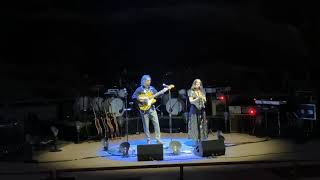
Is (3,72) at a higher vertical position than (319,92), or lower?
higher

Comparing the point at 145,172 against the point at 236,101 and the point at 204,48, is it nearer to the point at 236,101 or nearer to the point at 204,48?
the point at 236,101

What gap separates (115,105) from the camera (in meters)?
13.6

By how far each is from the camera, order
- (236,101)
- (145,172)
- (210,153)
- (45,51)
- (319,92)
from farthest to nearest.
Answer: (45,51) < (236,101) < (319,92) < (210,153) < (145,172)

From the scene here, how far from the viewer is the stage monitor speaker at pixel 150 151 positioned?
32.8 ft

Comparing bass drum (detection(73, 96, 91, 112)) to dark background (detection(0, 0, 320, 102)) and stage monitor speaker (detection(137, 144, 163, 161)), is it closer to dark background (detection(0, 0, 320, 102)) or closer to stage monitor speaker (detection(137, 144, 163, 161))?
dark background (detection(0, 0, 320, 102))

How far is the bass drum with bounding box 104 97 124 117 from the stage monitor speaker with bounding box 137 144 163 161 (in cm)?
369

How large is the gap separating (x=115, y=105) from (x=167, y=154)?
3295mm

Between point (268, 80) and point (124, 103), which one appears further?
point (268, 80)

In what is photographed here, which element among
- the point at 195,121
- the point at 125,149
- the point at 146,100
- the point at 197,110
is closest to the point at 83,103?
the point at 146,100

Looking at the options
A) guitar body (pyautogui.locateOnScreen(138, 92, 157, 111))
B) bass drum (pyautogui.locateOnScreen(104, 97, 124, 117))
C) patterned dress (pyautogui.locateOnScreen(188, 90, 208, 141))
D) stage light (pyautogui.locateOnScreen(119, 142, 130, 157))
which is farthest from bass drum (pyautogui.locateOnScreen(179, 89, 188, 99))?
stage light (pyautogui.locateOnScreen(119, 142, 130, 157))

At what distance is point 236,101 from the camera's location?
14734mm

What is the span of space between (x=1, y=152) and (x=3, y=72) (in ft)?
16.3

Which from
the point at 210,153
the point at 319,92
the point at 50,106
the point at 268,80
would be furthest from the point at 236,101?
the point at 50,106

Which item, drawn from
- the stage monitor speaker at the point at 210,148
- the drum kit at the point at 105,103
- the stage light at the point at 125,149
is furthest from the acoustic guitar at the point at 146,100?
the drum kit at the point at 105,103
